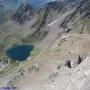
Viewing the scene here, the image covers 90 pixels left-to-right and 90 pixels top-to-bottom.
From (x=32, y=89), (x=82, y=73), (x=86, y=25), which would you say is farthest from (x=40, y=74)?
(x=86, y=25)

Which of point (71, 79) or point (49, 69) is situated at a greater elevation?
point (49, 69)

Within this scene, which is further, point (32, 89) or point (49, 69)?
point (49, 69)

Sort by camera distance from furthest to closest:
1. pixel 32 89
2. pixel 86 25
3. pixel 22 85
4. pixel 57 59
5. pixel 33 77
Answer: pixel 86 25 < pixel 57 59 < pixel 33 77 < pixel 22 85 < pixel 32 89

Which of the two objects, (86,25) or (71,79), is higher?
(86,25)

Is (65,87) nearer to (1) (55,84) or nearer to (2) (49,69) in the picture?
(1) (55,84)

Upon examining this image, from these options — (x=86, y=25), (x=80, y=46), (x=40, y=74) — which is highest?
(x=86, y=25)

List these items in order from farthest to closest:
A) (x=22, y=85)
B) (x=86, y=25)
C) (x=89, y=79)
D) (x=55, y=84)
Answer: (x=86, y=25), (x=22, y=85), (x=55, y=84), (x=89, y=79)

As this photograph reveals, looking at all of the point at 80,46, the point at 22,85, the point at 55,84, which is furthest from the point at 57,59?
the point at 55,84

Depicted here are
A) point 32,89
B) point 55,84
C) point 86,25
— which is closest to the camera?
point 55,84

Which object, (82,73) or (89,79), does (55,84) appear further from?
(89,79)
